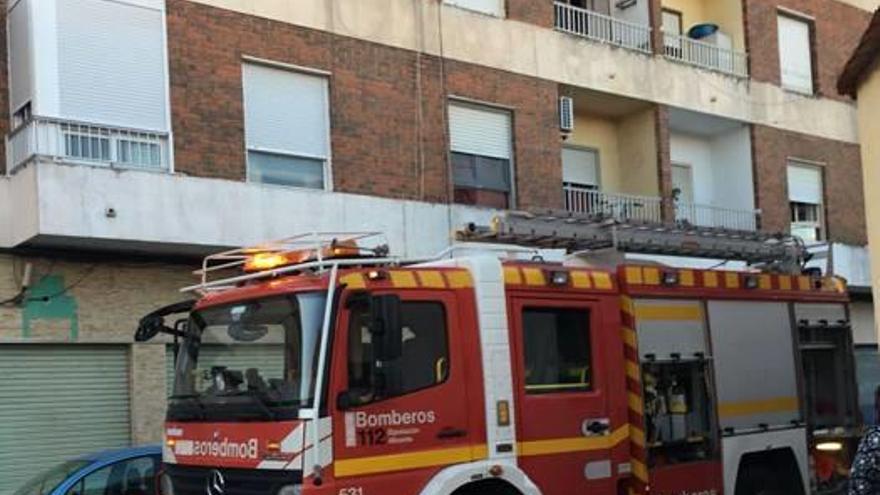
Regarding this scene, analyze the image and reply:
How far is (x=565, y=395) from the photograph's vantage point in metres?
8.18

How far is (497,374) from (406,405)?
2.69 feet

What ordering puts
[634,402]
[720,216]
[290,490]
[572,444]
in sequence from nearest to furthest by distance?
[290,490] < [572,444] < [634,402] < [720,216]

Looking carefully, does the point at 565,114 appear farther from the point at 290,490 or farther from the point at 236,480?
the point at 290,490

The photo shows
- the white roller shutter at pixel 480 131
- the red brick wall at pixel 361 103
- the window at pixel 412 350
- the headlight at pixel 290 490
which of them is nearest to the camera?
the headlight at pixel 290 490

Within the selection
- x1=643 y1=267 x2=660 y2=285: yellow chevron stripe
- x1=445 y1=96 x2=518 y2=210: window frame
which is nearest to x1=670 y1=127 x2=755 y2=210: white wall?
x1=445 y1=96 x2=518 y2=210: window frame

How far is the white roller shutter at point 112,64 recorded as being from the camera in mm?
12812

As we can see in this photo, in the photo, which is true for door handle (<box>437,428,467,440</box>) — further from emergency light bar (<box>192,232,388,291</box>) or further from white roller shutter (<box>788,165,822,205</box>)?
white roller shutter (<box>788,165,822,205</box>)

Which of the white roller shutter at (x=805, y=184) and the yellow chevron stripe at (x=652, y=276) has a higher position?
the white roller shutter at (x=805, y=184)

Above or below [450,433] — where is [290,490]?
below

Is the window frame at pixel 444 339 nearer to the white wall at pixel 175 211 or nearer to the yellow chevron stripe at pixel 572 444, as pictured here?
the yellow chevron stripe at pixel 572 444

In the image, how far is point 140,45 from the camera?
529 inches

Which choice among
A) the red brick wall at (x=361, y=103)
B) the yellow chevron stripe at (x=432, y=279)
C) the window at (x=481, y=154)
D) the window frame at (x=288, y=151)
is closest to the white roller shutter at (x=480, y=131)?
the window at (x=481, y=154)

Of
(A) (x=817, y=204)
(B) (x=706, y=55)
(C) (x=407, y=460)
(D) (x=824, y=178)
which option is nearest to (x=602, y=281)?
(C) (x=407, y=460)

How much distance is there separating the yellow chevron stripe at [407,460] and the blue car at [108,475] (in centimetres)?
280
